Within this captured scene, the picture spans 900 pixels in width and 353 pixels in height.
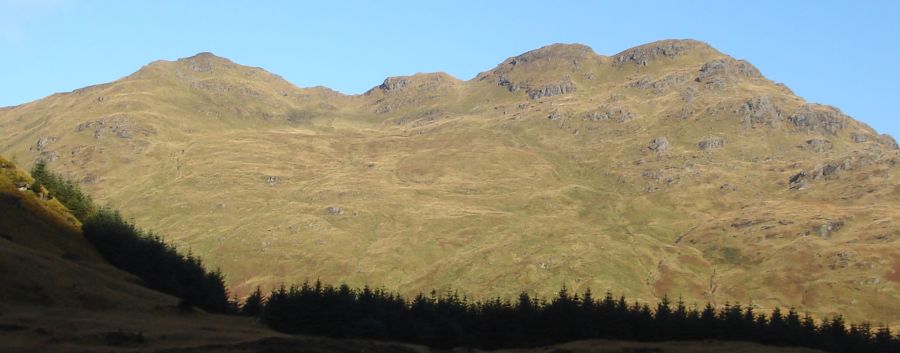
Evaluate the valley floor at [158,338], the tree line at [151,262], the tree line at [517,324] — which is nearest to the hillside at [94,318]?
the valley floor at [158,338]

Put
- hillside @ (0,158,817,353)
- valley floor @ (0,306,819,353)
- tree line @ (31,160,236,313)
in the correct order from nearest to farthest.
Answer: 1. valley floor @ (0,306,819,353)
2. hillside @ (0,158,817,353)
3. tree line @ (31,160,236,313)

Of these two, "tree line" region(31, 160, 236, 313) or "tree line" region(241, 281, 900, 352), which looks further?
"tree line" region(31, 160, 236, 313)

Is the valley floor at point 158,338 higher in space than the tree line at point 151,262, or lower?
lower

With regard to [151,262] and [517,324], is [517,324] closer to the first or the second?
[517,324]

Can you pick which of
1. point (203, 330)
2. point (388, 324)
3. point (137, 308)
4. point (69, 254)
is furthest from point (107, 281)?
point (388, 324)

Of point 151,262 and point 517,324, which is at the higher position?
point 151,262

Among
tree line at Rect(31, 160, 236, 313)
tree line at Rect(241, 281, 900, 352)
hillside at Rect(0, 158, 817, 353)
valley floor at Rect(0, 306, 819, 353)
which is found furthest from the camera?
tree line at Rect(31, 160, 236, 313)

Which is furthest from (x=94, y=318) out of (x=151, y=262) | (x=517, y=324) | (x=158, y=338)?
(x=151, y=262)

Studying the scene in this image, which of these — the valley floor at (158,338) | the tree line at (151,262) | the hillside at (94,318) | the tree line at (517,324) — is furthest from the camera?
the tree line at (151,262)

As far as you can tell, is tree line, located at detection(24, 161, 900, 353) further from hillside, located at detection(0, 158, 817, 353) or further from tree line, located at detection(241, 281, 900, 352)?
hillside, located at detection(0, 158, 817, 353)

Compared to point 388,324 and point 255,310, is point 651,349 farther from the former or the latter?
point 255,310

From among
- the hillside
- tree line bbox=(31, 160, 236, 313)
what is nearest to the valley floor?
the hillside

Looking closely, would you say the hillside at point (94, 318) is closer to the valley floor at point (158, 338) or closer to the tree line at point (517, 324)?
the valley floor at point (158, 338)

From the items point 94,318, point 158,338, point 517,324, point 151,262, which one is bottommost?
point 517,324
